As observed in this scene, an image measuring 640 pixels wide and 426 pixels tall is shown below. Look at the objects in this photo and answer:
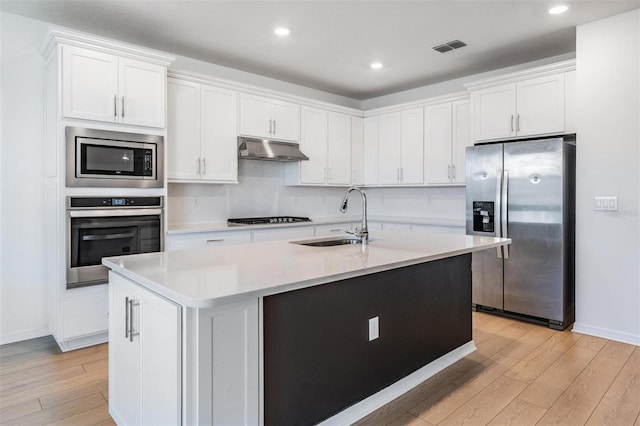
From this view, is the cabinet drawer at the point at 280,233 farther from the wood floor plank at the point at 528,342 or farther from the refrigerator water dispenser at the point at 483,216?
the wood floor plank at the point at 528,342

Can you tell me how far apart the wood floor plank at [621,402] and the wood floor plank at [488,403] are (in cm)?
40

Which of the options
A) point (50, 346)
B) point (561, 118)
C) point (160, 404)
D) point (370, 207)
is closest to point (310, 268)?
point (160, 404)

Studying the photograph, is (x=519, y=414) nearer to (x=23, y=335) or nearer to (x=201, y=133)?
(x=201, y=133)

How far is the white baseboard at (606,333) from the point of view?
3.13m

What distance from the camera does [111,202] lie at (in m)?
3.13

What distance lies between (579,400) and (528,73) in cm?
288

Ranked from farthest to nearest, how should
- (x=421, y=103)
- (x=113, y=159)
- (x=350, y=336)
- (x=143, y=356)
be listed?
(x=421, y=103) < (x=113, y=159) < (x=350, y=336) < (x=143, y=356)

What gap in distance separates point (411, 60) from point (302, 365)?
3.53m

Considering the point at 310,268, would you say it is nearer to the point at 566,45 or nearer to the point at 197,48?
the point at 197,48

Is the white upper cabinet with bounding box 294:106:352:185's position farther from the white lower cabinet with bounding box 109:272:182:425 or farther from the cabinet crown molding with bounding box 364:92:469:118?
the white lower cabinet with bounding box 109:272:182:425

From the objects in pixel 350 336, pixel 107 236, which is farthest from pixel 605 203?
pixel 107 236

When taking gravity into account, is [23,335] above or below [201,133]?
below

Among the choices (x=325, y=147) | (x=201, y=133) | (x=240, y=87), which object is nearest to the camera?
(x=201, y=133)

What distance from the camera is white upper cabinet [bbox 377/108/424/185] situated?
496cm
